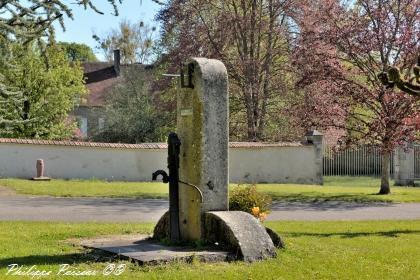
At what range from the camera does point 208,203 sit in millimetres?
9820

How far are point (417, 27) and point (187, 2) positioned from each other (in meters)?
13.9

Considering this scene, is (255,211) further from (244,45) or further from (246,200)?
(244,45)

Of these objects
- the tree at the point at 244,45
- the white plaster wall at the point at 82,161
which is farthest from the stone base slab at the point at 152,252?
the tree at the point at 244,45

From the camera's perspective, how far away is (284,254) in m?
9.54

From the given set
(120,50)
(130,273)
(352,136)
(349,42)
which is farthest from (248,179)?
(120,50)

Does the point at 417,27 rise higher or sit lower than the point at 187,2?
lower

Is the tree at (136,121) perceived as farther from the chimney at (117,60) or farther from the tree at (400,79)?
the tree at (400,79)

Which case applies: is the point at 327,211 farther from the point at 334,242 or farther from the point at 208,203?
the point at 208,203

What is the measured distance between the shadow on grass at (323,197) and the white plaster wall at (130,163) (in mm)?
6360

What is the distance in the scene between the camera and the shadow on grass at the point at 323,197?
72.8 ft

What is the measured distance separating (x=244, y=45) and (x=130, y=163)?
10.2 m

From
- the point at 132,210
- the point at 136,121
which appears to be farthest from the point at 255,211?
the point at 136,121

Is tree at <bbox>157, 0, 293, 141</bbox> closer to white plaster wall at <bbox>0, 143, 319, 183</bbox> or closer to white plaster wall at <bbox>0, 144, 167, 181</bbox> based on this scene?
white plaster wall at <bbox>0, 143, 319, 183</bbox>

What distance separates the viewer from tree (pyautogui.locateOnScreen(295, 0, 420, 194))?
23.5 m
